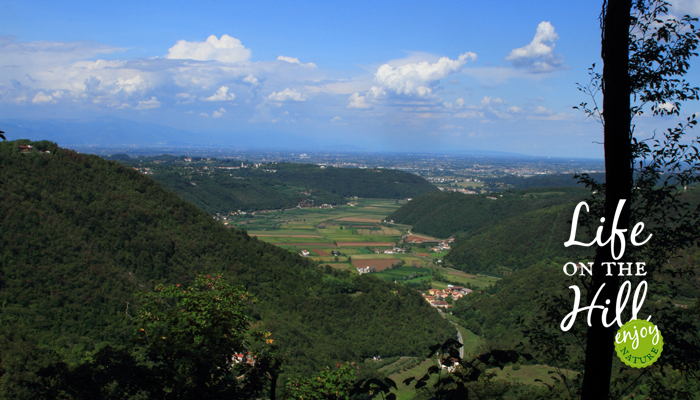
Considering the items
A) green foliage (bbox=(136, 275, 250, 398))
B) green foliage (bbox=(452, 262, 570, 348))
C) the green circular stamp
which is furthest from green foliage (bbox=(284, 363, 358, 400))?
green foliage (bbox=(452, 262, 570, 348))

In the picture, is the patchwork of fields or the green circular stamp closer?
the green circular stamp

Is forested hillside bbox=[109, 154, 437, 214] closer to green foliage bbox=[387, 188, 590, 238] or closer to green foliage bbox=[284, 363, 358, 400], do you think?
green foliage bbox=[387, 188, 590, 238]

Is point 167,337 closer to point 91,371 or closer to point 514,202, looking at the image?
point 91,371

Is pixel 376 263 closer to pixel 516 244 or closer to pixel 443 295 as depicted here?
pixel 443 295

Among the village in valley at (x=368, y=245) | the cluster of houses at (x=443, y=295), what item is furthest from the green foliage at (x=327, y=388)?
the village in valley at (x=368, y=245)

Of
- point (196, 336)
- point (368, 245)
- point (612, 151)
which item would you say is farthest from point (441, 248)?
point (612, 151)

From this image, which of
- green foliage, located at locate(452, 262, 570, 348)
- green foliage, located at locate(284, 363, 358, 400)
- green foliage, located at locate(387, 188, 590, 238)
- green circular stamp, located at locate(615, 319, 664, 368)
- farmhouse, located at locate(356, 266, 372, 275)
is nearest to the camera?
green circular stamp, located at locate(615, 319, 664, 368)

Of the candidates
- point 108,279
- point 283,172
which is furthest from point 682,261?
point 283,172
